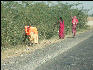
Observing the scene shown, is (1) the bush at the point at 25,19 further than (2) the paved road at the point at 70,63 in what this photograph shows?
Yes

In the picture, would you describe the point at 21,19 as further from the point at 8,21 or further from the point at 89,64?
the point at 89,64

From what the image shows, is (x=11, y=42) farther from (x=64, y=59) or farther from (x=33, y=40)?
(x=64, y=59)

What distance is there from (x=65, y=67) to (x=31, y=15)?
400 inches

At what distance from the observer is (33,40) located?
18.2m

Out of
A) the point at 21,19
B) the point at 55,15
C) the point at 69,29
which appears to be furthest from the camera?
the point at 69,29

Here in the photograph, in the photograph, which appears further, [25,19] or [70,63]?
[25,19]

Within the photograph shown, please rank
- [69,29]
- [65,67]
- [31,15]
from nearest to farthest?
[65,67]
[31,15]
[69,29]

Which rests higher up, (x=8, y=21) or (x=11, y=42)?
(x=8, y=21)

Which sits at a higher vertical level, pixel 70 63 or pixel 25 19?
pixel 25 19

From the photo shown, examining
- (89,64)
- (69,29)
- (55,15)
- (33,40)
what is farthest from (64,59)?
(69,29)

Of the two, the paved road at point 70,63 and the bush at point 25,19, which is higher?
the bush at point 25,19

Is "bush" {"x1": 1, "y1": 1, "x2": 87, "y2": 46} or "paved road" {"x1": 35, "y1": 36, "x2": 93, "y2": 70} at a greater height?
"bush" {"x1": 1, "y1": 1, "x2": 87, "y2": 46}

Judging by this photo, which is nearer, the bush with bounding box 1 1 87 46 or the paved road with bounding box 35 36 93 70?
the paved road with bounding box 35 36 93 70

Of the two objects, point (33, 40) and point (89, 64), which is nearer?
point (89, 64)
